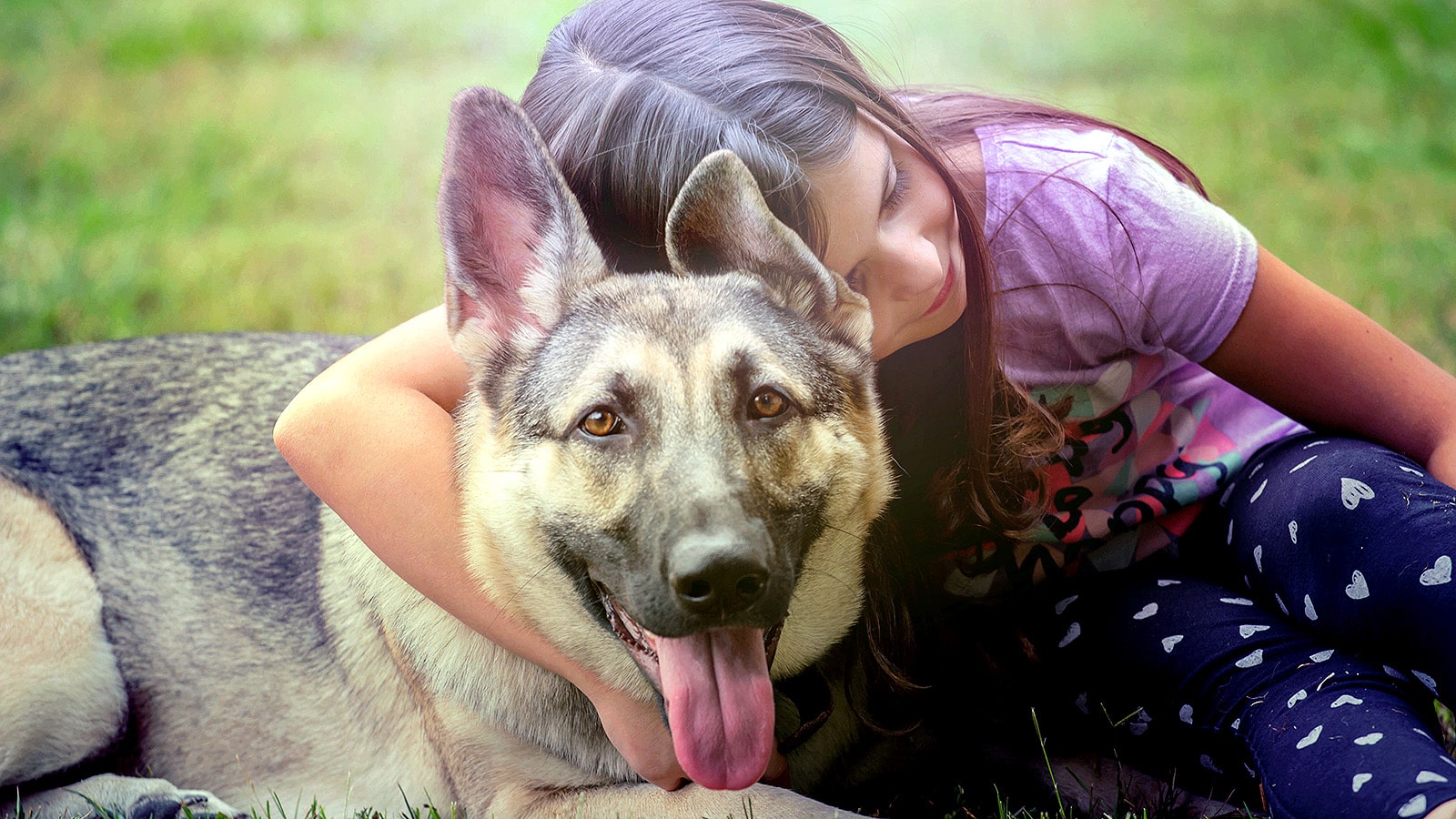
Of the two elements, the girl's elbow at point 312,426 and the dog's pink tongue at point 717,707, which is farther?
the girl's elbow at point 312,426

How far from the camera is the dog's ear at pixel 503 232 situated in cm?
245

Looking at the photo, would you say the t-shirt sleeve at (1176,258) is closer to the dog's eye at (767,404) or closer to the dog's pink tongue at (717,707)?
the dog's eye at (767,404)

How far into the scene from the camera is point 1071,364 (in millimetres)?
3160

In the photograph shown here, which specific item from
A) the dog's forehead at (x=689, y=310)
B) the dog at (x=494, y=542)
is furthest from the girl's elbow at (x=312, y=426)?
the dog's forehead at (x=689, y=310)

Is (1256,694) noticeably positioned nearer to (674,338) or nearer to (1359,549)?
(1359,549)

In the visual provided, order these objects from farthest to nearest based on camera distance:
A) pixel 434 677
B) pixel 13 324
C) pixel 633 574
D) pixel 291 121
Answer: pixel 291 121, pixel 13 324, pixel 434 677, pixel 633 574

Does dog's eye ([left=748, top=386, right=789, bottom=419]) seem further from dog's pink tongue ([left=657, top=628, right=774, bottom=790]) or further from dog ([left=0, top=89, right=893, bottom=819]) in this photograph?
dog's pink tongue ([left=657, top=628, right=774, bottom=790])

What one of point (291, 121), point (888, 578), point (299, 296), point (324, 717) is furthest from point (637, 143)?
point (291, 121)

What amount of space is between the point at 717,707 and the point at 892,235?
3.92ft

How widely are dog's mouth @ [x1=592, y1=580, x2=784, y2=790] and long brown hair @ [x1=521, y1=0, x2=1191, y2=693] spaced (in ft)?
2.03

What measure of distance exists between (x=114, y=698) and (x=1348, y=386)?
3.44 meters

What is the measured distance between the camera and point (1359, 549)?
2645 mm

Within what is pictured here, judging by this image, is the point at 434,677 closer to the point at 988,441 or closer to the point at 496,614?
the point at 496,614

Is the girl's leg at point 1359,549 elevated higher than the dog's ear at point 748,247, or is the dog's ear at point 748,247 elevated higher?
the dog's ear at point 748,247
